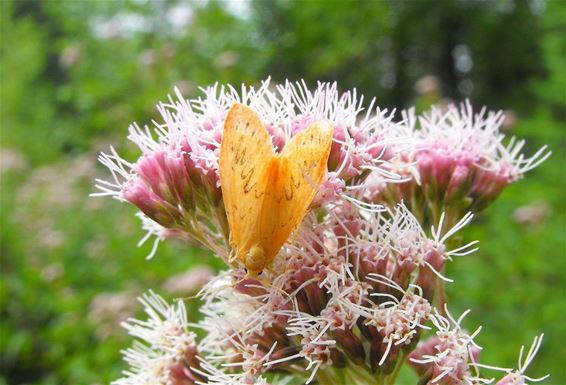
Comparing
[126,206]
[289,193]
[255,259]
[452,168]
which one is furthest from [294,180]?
[126,206]

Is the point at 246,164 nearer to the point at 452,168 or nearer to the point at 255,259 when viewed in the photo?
the point at 255,259

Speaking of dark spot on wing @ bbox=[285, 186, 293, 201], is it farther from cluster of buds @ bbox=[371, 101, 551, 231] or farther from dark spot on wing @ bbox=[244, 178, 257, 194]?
cluster of buds @ bbox=[371, 101, 551, 231]

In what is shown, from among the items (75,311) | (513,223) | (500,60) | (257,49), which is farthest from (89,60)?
(500,60)

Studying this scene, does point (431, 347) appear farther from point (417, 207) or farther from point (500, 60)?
point (500, 60)

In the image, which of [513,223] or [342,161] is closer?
[342,161]

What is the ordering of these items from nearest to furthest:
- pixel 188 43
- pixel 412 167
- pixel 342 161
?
pixel 342 161, pixel 412 167, pixel 188 43

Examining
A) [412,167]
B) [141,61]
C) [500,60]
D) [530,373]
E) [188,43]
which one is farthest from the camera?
[500,60]
